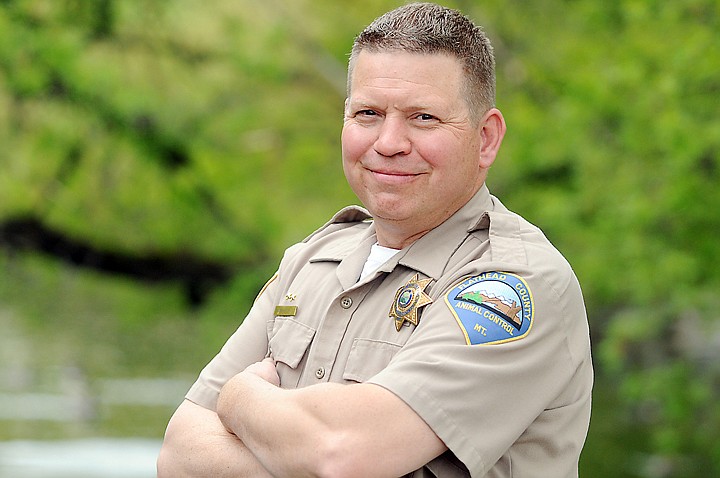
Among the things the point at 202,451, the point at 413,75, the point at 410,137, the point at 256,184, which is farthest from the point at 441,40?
the point at 256,184

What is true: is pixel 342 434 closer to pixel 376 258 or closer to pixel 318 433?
Result: pixel 318 433

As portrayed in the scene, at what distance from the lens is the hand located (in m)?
2.41

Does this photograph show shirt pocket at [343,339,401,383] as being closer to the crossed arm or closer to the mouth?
the crossed arm

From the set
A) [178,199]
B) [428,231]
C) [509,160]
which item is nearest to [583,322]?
[428,231]

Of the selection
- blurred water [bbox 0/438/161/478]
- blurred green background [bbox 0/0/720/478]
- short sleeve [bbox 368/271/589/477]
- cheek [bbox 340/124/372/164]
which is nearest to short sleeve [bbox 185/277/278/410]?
cheek [bbox 340/124/372/164]

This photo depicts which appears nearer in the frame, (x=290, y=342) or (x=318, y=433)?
(x=318, y=433)

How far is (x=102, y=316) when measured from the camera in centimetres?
2019

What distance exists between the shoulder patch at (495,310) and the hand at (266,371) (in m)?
0.42

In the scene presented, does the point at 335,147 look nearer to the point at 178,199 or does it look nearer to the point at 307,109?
the point at 307,109

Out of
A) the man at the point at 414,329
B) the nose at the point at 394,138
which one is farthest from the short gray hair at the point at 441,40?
the nose at the point at 394,138

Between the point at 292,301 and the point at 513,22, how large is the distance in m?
12.0

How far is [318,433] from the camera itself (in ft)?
7.00

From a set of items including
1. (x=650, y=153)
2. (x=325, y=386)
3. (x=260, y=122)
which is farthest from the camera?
(x=260, y=122)

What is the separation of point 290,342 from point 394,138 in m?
0.47
